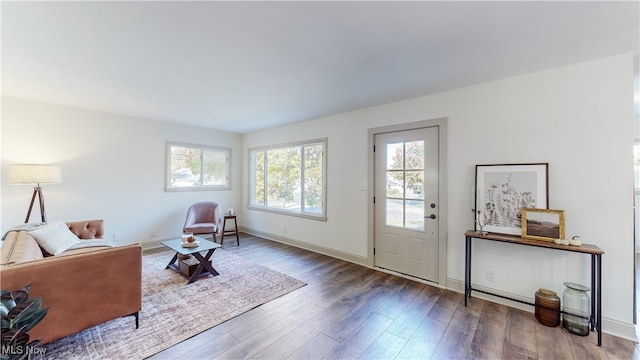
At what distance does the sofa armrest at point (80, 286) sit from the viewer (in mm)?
1712

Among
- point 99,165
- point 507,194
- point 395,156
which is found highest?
point 395,156

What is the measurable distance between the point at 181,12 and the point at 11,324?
1.90 m

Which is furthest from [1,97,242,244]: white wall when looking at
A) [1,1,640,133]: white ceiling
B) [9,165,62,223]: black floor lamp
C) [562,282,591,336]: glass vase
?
[562,282,591,336]: glass vase

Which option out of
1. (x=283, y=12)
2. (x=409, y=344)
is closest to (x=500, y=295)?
(x=409, y=344)

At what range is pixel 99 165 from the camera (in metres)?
4.16

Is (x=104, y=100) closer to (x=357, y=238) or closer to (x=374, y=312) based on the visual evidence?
(x=357, y=238)

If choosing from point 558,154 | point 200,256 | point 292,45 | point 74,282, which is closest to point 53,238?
point 74,282

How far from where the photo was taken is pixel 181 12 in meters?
1.64

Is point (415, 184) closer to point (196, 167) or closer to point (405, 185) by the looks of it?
point (405, 185)

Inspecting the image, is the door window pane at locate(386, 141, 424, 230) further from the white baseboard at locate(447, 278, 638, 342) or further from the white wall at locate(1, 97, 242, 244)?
the white wall at locate(1, 97, 242, 244)

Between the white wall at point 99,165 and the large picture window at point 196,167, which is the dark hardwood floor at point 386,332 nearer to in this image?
the white wall at point 99,165

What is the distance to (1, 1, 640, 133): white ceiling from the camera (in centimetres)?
162

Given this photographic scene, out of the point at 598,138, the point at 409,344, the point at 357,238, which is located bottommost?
the point at 409,344

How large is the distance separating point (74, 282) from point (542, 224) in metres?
3.98
